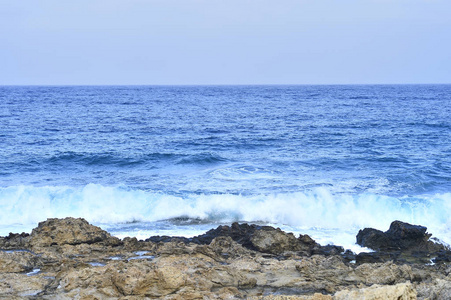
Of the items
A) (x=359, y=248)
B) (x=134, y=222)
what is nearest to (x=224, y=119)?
(x=134, y=222)

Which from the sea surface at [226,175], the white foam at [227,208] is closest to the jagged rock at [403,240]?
the sea surface at [226,175]

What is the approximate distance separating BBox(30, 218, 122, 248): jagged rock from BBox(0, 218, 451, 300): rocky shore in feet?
0.07

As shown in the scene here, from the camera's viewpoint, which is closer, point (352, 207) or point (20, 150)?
point (352, 207)

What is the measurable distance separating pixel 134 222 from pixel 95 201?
2948 mm

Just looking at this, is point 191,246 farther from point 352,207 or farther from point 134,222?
point 352,207

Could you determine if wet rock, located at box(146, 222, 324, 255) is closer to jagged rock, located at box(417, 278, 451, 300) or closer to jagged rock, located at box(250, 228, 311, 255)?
jagged rock, located at box(250, 228, 311, 255)

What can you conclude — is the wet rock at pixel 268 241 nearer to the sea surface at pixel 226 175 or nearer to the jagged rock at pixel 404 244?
the jagged rock at pixel 404 244

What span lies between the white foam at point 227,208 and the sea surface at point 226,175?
1.6 inches

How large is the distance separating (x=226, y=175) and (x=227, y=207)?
205 inches

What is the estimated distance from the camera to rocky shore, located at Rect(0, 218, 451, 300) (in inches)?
289

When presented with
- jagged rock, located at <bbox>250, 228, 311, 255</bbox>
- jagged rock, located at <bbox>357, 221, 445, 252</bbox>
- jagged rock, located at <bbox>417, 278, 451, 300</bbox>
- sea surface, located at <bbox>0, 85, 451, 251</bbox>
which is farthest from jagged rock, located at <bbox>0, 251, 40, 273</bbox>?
jagged rock, located at <bbox>357, 221, 445, 252</bbox>

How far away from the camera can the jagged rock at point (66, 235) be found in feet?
35.5

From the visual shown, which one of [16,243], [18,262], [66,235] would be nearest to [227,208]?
[66,235]

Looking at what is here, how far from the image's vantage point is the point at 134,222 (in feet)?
55.0
